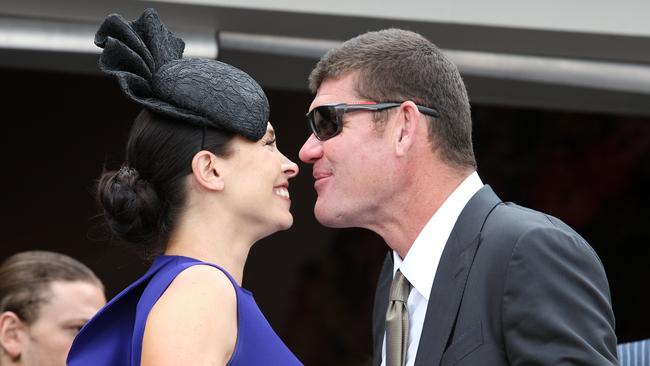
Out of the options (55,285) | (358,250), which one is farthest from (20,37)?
(358,250)

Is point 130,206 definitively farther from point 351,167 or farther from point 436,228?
point 436,228

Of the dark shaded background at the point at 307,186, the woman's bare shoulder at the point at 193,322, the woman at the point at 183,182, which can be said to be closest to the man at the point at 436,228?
the woman at the point at 183,182

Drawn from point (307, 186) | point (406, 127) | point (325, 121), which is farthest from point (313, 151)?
point (307, 186)

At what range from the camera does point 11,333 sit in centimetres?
365

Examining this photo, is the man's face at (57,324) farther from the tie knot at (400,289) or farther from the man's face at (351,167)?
the tie knot at (400,289)

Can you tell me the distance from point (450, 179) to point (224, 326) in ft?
2.63

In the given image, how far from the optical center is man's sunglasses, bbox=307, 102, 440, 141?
9.27ft

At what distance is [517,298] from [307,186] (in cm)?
405

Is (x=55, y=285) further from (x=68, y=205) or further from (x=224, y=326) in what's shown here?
(x=68, y=205)

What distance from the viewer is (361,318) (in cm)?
632

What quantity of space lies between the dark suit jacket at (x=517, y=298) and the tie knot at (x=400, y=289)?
0.53 feet

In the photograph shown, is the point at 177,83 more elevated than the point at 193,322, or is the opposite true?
the point at 177,83

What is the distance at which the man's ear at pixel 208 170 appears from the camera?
2445mm

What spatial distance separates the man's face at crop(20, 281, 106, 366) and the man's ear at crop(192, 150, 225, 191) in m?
1.47
